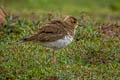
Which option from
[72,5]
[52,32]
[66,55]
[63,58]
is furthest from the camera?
[72,5]

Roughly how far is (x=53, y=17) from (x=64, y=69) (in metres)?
3.68

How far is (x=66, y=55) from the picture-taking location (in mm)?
8164

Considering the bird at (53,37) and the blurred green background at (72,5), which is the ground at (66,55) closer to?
the bird at (53,37)

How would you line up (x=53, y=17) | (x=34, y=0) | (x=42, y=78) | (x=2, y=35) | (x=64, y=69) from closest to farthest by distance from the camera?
(x=42, y=78) → (x=64, y=69) → (x=2, y=35) → (x=53, y=17) → (x=34, y=0)

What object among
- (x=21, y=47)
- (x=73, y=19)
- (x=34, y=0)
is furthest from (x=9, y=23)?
(x=34, y=0)

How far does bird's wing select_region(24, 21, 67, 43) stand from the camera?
24.7 ft

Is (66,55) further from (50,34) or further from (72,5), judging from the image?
(72,5)

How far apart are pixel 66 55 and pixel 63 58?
0.21 m

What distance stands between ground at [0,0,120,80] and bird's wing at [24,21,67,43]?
18.1 inches

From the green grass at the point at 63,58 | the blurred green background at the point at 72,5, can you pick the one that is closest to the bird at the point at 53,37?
the green grass at the point at 63,58

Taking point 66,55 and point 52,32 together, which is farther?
point 66,55

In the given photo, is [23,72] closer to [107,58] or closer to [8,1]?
[107,58]

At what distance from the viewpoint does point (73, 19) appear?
27.2 ft

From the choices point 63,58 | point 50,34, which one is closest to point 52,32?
point 50,34
